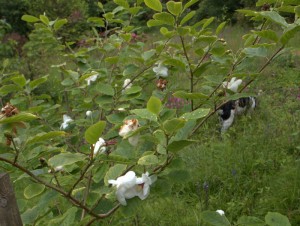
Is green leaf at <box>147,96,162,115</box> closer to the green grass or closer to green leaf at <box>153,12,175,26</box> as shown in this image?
green leaf at <box>153,12,175,26</box>

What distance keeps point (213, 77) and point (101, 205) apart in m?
0.54

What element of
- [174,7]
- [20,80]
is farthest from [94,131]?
[20,80]

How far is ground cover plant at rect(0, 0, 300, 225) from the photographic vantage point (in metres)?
1.01

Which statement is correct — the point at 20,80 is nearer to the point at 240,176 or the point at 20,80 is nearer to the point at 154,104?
the point at 154,104

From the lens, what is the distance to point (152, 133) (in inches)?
40.6

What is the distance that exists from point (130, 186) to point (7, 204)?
0.28 meters

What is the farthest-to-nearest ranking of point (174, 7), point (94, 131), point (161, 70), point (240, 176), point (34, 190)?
point (240, 176) < point (161, 70) < point (174, 7) < point (34, 190) < point (94, 131)

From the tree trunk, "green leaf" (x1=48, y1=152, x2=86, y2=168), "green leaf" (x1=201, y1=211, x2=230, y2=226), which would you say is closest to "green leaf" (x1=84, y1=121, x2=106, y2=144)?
"green leaf" (x1=48, y1=152, x2=86, y2=168)

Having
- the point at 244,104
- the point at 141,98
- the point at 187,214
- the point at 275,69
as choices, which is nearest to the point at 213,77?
the point at 141,98

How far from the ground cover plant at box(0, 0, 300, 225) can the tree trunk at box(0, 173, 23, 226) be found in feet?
0.14

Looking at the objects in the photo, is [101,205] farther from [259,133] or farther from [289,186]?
[259,133]

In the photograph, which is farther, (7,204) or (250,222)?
(250,222)

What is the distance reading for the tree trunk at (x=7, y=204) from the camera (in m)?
0.95

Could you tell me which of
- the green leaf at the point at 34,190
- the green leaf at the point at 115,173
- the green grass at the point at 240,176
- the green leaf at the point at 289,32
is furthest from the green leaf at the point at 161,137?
the green grass at the point at 240,176
